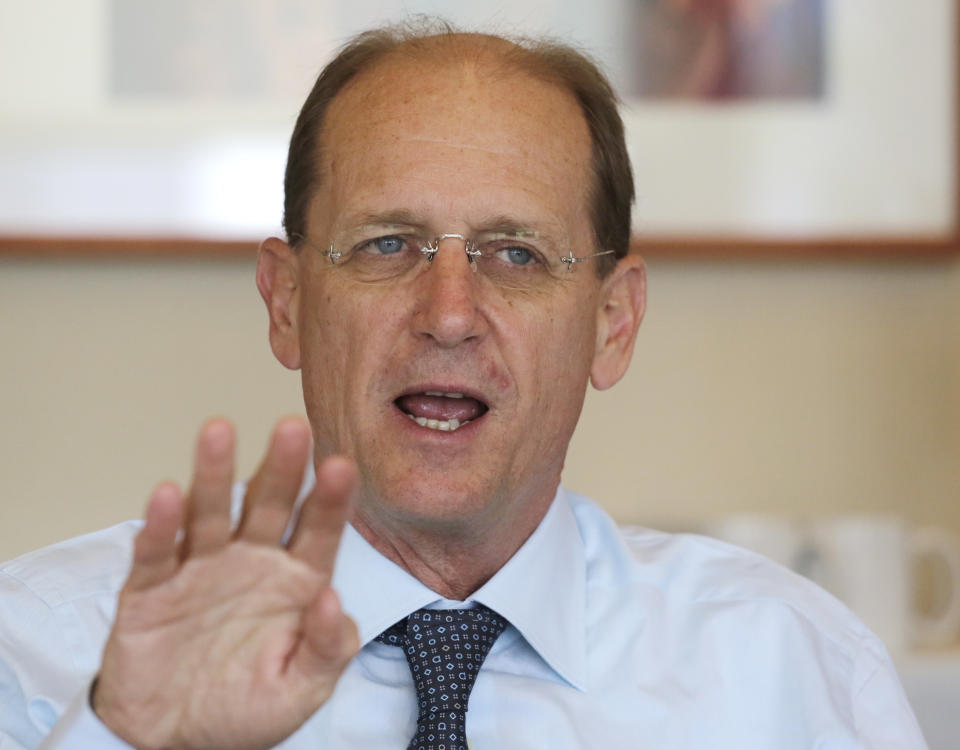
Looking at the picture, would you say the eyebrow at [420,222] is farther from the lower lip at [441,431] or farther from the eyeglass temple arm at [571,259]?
the lower lip at [441,431]

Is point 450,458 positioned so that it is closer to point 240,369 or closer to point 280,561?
point 280,561

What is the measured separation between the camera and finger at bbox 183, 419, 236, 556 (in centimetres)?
79

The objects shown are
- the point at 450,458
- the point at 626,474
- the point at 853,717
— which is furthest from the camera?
the point at 626,474

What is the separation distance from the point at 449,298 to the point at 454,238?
72 mm

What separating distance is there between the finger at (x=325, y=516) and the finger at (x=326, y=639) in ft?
0.08

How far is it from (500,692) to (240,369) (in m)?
0.75

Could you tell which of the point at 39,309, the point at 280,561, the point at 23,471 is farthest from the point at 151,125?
the point at 280,561

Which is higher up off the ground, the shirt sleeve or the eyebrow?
the eyebrow

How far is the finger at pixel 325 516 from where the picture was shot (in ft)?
2.72

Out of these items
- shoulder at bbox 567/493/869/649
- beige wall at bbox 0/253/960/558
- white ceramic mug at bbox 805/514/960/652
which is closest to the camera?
shoulder at bbox 567/493/869/649

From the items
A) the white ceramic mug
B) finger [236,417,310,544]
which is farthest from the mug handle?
finger [236,417,310,544]

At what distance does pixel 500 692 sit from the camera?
1.24 meters

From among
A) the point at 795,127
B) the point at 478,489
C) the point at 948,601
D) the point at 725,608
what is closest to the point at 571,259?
the point at 478,489

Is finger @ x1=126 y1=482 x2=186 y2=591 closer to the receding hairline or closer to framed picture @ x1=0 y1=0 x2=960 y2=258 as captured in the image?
the receding hairline
